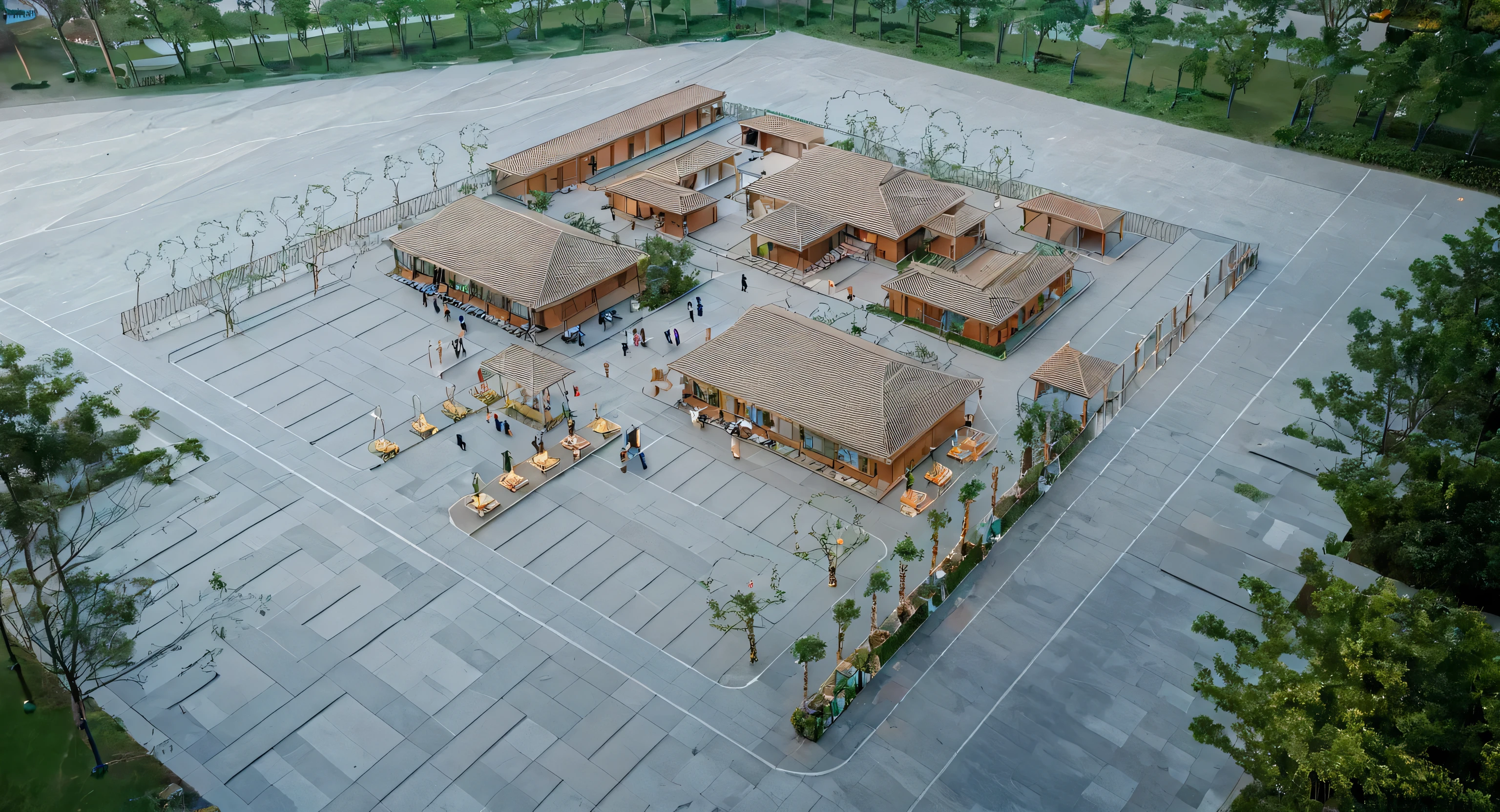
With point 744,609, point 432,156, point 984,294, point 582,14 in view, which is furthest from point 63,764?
point 582,14

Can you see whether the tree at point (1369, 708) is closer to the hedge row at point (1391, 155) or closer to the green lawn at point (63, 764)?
the green lawn at point (63, 764)

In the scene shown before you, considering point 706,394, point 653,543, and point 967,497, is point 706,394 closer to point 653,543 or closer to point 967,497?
point 653,543

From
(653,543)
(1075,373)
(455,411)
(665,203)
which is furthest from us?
(665,203)

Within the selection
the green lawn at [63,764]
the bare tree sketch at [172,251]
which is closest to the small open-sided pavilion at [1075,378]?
the green lawn at [63,764]

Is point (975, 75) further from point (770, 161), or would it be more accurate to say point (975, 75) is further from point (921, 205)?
point (921, 205)

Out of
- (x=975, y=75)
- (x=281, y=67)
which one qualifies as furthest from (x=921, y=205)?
(x=281, y=67)

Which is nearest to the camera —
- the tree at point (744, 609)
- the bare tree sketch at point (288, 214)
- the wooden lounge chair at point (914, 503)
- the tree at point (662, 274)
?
the tree at point (744, 609)
